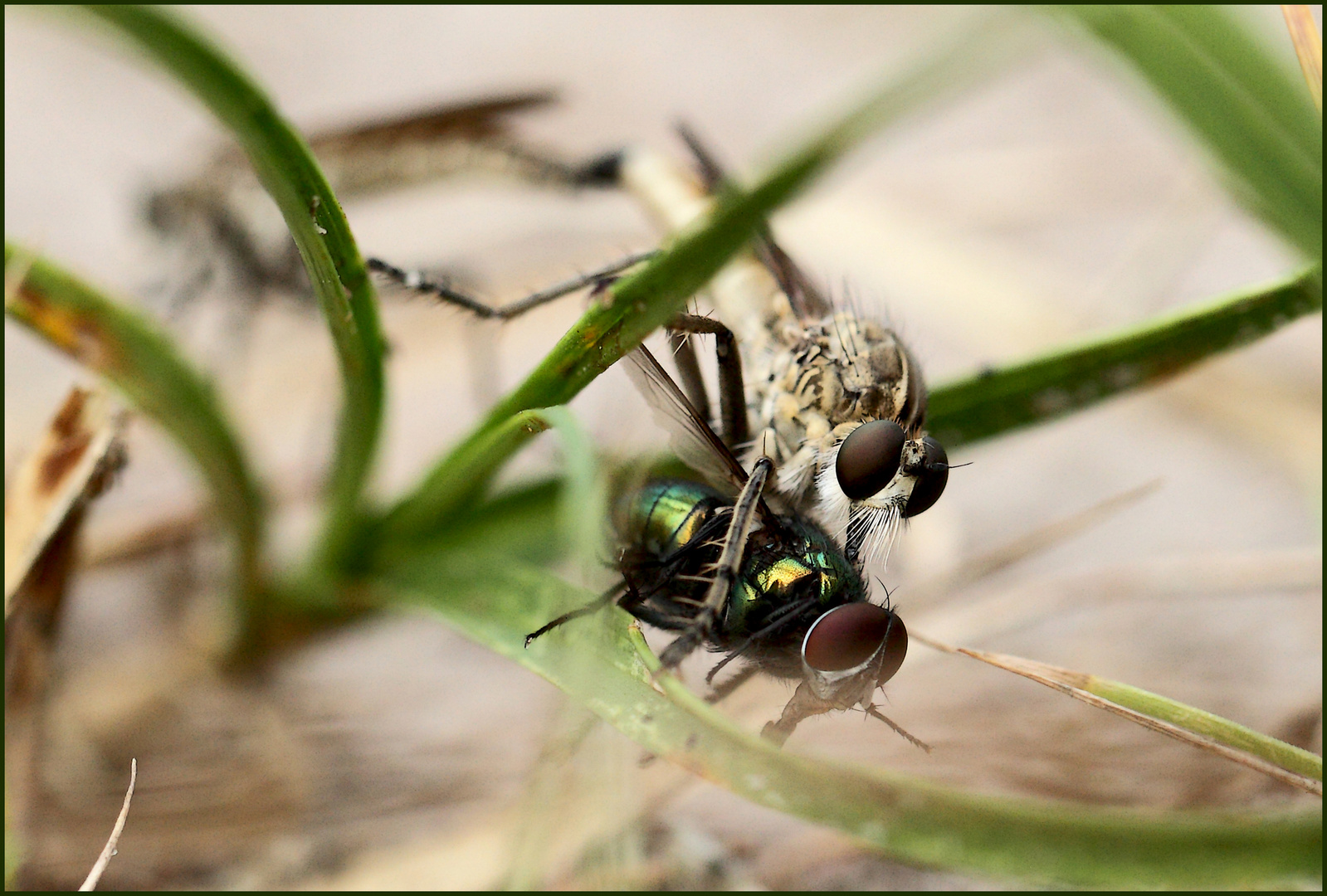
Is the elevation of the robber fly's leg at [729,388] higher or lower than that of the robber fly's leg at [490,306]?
lower

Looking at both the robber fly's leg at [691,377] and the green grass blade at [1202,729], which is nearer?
the green grass blade at [1202,729]

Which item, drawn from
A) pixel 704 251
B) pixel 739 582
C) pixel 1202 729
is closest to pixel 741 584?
pixel 739 582

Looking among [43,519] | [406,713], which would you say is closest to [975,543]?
[406,713]

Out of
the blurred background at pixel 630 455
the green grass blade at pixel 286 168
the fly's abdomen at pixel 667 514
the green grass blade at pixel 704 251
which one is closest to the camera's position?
the green grass blade at pixel 704 251

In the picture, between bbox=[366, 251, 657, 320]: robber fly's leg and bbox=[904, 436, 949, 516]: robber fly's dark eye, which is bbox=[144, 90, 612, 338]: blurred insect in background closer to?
bbox=[366, 251, 657, 320]: robber fly's leg

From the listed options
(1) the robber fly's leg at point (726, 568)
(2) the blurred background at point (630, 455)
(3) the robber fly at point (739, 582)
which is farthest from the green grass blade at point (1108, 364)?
(1) the robber fly's leg at point (726, 568)

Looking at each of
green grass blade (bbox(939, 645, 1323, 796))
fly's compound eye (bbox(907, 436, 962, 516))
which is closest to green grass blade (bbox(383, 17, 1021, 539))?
fly's compound eye (bbox(907, 436, 962, 516))

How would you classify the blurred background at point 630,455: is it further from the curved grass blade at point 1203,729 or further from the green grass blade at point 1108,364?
the curved grass blade at point 1203,729
